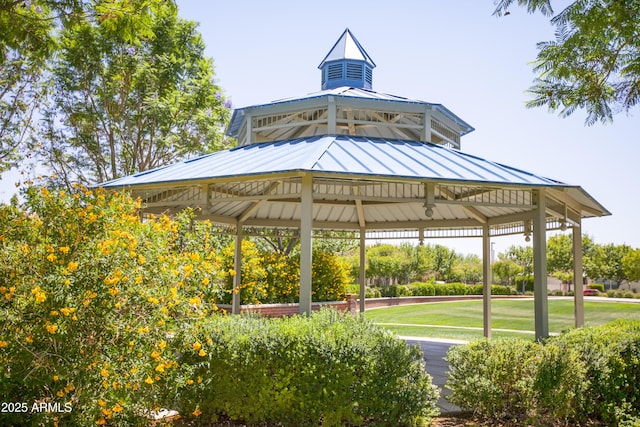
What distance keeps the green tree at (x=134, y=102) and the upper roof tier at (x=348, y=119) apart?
9.63 meters

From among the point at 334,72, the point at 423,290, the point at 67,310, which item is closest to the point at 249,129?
the point at 334,72

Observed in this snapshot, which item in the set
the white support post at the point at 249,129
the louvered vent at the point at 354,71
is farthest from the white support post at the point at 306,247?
the louvered vent at the point at 354,71

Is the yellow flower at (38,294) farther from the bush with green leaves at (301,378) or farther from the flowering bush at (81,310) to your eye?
the bush with green leaves at (301,378)

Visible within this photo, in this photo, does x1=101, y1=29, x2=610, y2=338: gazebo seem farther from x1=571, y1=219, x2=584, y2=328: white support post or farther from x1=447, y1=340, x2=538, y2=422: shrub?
x1=447, y1=340, x2=538, y2=422: shrub

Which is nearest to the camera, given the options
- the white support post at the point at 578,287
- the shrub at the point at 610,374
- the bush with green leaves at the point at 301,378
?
the bush with green leaves at the point at 301,378

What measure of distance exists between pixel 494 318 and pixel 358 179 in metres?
24.9

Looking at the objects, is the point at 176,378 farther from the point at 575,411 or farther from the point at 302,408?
the point at 575,411

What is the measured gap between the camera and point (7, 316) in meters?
5.65

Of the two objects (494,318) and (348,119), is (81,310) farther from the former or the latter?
(494,318)

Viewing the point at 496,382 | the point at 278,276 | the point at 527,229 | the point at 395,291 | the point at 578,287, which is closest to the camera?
the point at 496,382

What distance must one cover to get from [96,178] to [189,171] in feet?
56.1

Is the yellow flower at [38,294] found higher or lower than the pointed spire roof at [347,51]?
lower

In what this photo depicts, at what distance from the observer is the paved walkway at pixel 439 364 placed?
8.79m

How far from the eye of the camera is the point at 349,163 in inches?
373
